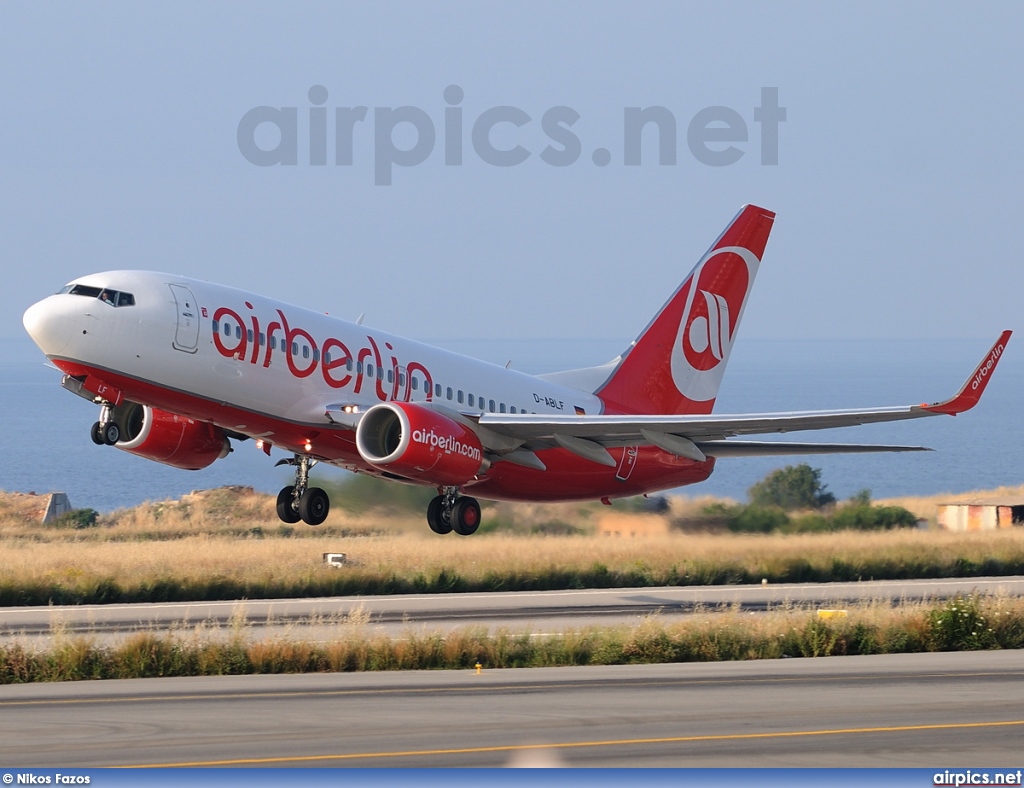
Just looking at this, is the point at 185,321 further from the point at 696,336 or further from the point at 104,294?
the point at 696,336

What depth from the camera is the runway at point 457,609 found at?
34.2m

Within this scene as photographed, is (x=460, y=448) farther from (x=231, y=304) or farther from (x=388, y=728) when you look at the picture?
(x=388, y=728)

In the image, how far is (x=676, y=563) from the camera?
48469 mm

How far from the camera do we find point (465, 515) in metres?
36.1

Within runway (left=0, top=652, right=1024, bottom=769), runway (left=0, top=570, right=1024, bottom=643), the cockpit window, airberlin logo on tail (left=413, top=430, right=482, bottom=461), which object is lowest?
runway (left=0, top=652, right=1024, bottom=769)

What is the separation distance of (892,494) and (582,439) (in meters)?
132

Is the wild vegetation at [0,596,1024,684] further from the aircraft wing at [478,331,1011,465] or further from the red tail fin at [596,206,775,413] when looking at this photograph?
the red tail fin at [596,206,775,413]

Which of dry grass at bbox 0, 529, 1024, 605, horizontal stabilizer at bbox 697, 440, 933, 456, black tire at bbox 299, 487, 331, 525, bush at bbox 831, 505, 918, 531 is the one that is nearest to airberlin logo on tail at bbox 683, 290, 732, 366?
horizontal stabilizer at bbox 697, 440, 933, 456

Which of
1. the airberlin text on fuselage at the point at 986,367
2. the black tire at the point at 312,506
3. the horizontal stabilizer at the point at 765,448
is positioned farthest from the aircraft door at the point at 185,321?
the airberlin text on fuselage at the point at 986,367

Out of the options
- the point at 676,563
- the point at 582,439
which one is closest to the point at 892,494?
the point at 676,563

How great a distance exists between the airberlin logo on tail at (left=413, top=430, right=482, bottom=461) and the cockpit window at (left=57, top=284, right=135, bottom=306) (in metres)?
6.62

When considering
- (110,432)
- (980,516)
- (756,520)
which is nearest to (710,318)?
(756,520)

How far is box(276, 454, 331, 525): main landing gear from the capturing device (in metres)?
36.1

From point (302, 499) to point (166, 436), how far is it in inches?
143
